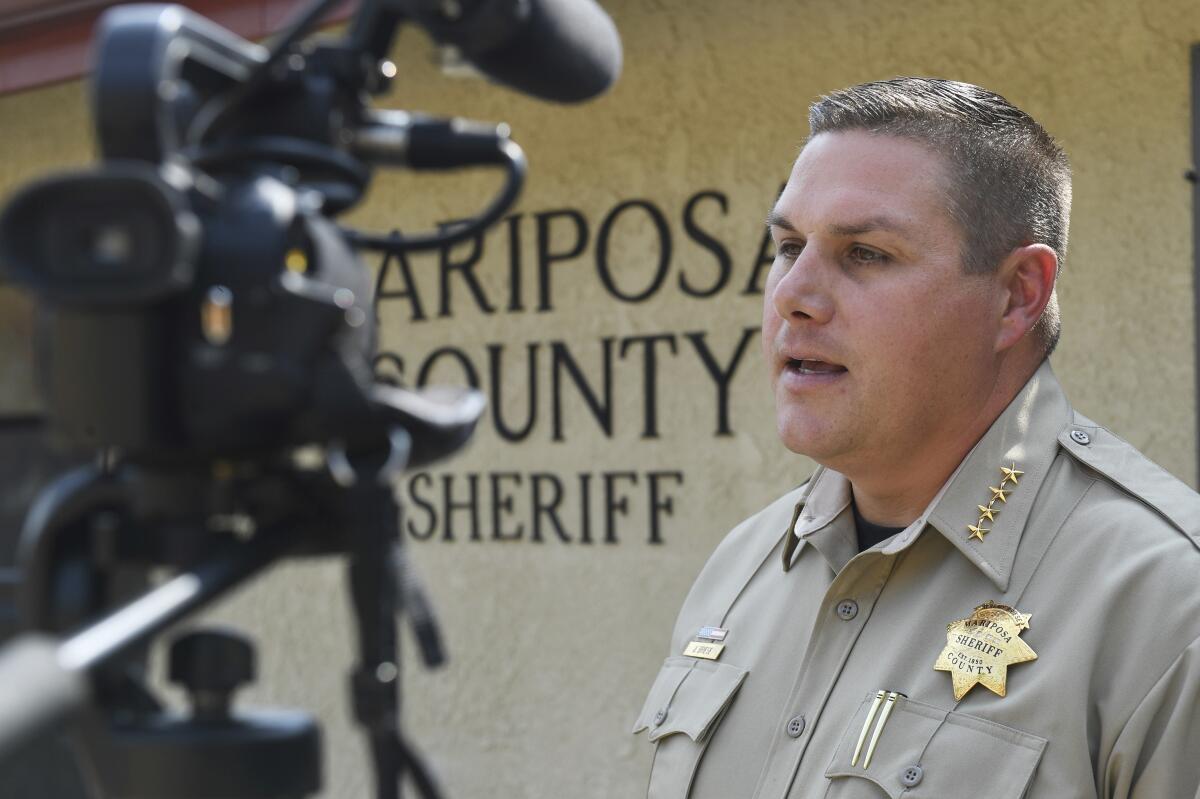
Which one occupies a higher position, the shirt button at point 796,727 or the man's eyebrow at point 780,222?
the man's eyebrow at point 780,222

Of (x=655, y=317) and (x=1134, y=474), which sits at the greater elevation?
(x=655, y=317)

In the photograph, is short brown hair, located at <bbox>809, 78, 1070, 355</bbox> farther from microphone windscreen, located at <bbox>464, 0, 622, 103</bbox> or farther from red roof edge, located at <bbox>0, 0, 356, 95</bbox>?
red roof edge, located at <bbox>0, 0, 356, 95</bbox>

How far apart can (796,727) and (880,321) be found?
0.54 m

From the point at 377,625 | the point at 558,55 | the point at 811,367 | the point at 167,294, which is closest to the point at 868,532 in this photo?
the point at 811,367

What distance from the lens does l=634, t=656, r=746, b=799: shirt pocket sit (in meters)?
1.98

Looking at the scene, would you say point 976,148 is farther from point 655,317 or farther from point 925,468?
point 655,317

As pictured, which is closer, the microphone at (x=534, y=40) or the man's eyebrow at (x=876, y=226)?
the microphone at (x=534, y=40)

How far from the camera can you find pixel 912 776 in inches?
66.0

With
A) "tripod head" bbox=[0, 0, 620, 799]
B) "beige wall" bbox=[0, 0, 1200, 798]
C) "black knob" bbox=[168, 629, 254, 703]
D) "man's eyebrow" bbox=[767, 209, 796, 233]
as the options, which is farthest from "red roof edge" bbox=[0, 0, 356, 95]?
"black knob" bbox=[168, 629, 254, 703]

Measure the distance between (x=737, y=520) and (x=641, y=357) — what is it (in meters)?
0.54

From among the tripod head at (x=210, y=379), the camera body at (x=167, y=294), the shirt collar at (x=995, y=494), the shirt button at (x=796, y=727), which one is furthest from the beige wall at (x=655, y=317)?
the camera body at (x=167, y=294)

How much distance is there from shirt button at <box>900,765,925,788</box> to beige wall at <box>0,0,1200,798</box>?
1.70m

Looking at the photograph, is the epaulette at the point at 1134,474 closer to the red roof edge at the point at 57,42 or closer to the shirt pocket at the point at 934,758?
the shirt pocket at the point at 934,758

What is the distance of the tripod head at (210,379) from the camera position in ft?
2.41
